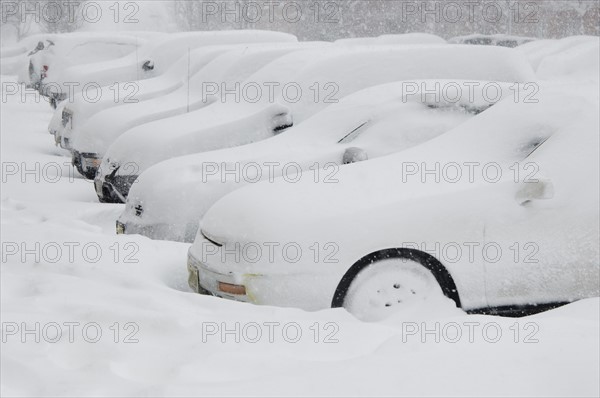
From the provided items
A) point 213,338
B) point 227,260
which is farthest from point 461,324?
point 227,260

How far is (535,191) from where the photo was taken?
4906 millimetres

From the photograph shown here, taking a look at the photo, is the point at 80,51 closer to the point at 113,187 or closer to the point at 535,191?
the point at 113,187

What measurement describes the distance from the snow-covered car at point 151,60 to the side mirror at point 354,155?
330 inches

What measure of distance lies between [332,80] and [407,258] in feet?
12.8

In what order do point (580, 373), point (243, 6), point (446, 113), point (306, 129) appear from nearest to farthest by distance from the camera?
1. point (580, 373)
2. point (446, 113)
3. point (306, 129)
4. point (243, 6)

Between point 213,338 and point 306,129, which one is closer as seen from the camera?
point 213,338

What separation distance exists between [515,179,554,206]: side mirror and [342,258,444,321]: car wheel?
2.33 ft

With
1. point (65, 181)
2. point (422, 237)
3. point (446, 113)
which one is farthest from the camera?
point (65, 181)

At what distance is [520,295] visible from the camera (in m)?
5.07

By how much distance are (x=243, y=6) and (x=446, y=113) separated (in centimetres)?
3713

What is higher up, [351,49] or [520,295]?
[351,49]

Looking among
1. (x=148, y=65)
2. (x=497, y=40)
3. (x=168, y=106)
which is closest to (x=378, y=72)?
(x=168, y=106)

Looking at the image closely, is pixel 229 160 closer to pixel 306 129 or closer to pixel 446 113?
pixel 306 129

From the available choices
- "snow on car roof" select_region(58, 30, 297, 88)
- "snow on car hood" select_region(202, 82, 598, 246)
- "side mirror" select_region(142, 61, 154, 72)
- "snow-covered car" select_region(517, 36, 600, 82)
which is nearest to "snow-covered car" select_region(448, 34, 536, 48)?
"snow-covered car" select_region(517, 36, 600, 82)
